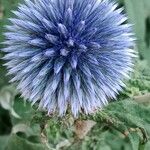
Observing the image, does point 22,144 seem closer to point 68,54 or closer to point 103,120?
point 103,120

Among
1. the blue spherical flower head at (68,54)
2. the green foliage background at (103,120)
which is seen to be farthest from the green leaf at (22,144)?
the blue spherical flower head at (68,54)

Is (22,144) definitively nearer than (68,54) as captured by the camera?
No

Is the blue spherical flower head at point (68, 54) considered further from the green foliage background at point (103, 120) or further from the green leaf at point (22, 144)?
the green leaf at point (22, 144)

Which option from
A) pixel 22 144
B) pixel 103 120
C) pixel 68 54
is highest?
pixel 68 54

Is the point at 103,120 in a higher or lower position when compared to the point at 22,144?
higher

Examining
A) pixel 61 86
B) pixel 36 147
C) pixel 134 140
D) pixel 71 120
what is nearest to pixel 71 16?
pixel 61 86

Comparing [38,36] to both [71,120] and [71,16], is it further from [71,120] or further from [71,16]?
[71,120]

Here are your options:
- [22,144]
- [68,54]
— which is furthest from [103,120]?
[22,144]
